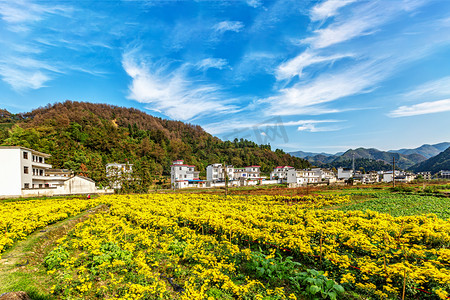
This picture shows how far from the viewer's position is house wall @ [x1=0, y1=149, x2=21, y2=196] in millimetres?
27348

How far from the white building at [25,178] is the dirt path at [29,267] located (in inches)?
1025

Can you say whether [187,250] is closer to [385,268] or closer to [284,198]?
[385,268]

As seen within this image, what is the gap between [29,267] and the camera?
6.50 m

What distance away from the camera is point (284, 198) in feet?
79.7

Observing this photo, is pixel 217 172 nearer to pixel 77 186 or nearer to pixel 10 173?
pixel 77 186

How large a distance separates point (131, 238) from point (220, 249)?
14.8 ft

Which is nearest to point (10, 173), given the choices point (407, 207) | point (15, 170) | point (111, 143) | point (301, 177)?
point (15, 170)

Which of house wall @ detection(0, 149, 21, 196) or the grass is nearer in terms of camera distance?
the grass

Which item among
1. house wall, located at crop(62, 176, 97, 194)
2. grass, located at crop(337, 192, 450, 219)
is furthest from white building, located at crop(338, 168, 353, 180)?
house wall, located at crop(62, 176, 97, 194)

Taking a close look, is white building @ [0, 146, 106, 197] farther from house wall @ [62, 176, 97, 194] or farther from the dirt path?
the dirt path

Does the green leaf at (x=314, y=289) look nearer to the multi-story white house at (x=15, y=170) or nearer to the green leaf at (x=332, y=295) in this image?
the green leaf at (x=332, y=295)

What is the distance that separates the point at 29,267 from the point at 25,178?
109 ft

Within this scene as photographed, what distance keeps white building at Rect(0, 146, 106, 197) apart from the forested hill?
11237 millimetres

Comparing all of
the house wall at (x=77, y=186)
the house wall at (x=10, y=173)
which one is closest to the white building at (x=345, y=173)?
the house wall at (x=77, y=186)
